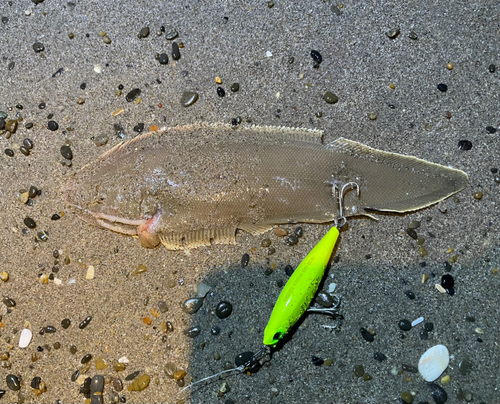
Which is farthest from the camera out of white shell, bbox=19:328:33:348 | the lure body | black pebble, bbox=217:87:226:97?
black pebble, bbox=217:87:226:97

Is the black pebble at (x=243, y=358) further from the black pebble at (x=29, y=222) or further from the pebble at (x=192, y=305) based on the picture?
the black pebble at (x=29, y=222)

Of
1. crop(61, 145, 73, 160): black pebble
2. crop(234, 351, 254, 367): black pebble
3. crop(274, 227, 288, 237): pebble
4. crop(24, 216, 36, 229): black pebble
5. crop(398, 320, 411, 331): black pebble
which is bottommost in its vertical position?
crop(234, 351, 254, 367): black pebble

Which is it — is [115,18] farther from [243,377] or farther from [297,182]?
[243,377]

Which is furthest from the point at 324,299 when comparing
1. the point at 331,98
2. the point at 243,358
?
the point at 331,98

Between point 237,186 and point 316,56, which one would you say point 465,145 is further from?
point 237,186

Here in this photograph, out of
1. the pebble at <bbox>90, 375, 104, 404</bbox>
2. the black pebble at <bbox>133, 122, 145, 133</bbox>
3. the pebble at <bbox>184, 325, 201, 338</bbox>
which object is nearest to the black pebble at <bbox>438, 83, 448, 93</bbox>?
the black pebble at <bbox>133, 122, 145, 133</bbox>

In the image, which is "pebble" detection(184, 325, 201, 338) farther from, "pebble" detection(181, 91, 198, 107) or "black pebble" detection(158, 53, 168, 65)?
"black pebble" detection(158, 53, 168, 65)

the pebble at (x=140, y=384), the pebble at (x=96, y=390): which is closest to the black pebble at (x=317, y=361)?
the pebble at (x=140, y=384)
